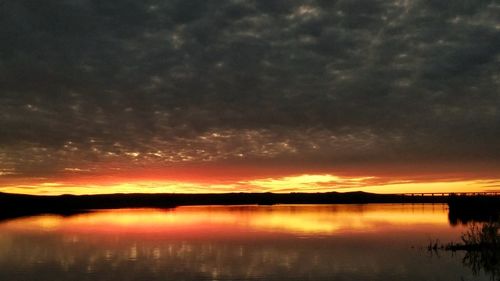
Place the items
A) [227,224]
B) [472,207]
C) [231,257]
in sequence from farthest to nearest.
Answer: [472,207] → [227,224] → [231,257]

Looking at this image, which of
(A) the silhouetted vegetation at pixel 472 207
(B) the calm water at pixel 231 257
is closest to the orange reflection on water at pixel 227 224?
(A) the silhouetted vegetation at pixel 472 207

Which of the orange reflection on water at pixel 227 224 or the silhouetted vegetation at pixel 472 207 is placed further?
the silhouetted vegetation at pixel 472 207

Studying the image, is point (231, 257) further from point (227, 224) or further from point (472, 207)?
point (472, 207)

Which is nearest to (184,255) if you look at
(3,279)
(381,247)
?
(3,279)

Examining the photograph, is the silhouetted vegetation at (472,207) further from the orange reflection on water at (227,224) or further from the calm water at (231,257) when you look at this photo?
the calm water at (231,257)

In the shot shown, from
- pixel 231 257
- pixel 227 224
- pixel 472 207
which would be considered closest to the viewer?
pixel 231 257

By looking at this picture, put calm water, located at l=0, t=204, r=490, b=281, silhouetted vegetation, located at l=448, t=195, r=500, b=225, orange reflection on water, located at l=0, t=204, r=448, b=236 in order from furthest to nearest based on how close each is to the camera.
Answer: silhouetted vegetation, located at l=448, t=195, r=500, b=225, orange reflection on water, located at l=0, t=204, r=448, b=236, calm water, located at l=0, t=204, r=490, b=281

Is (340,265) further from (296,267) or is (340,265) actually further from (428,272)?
(428,272)

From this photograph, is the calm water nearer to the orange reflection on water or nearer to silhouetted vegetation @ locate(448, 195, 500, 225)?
the orange reflection on water

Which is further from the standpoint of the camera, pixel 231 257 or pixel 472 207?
pixel 472 207

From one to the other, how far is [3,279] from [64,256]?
12090 millimetres

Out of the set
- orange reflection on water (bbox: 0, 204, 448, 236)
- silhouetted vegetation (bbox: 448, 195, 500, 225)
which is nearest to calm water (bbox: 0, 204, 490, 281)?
orange reflection on water (bbox: 0, 204, 448, 236)

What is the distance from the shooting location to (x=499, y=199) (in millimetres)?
94125

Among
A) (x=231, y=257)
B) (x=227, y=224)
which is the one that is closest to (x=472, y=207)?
(x=227, y=224)
